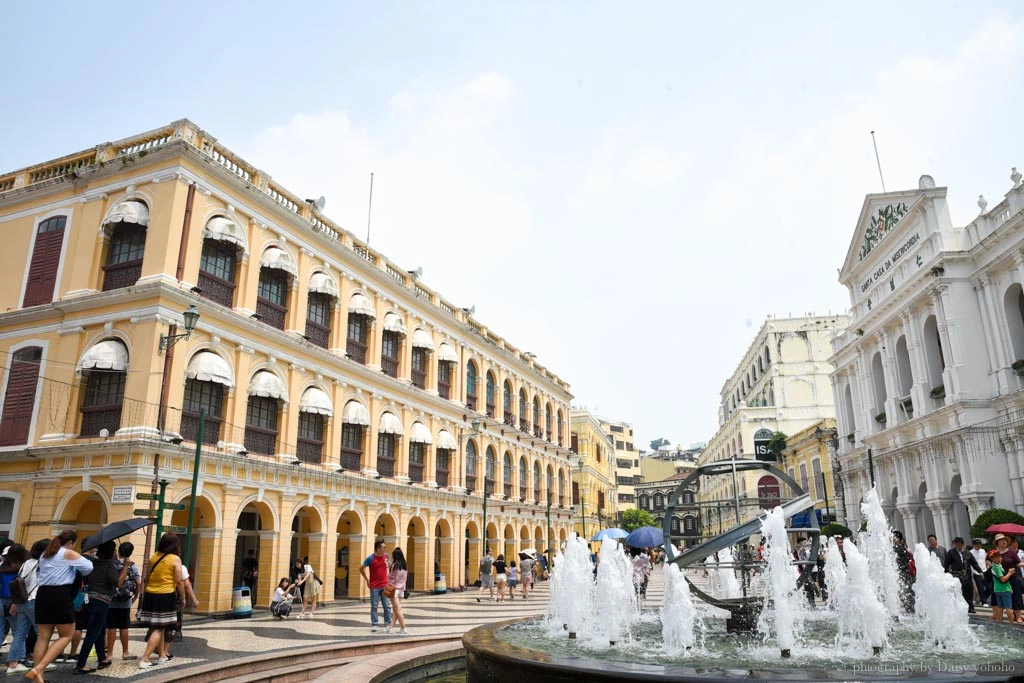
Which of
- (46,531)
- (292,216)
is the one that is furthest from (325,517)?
(292,216)

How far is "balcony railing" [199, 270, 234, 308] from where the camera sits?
18.6 meters

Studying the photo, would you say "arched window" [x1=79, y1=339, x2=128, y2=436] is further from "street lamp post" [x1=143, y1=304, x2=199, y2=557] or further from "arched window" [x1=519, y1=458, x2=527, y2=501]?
"arched window" [x1=519, y1=458, x2=527, y2=501]

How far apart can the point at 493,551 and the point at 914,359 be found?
68.1 ft

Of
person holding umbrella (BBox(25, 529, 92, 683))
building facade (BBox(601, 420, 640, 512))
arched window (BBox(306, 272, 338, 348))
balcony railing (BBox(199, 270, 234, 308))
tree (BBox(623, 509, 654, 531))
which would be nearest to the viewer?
person holding umbrella (BBox(25, 529, 92, 683))

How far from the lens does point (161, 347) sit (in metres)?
16.7

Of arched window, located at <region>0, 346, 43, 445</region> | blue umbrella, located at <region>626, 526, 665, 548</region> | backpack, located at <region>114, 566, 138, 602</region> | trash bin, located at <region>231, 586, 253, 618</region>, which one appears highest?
arched window, located at <region>0, 346, 43, 445</region>

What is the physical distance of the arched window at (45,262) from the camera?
19.0m

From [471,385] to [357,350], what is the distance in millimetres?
10071

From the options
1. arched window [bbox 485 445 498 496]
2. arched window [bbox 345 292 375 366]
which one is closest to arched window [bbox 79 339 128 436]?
arched window [bbox 345 292 375 366]

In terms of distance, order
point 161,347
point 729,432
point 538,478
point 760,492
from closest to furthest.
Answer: point 161,347 → point 538,478 → point 760,492 → point 729,432

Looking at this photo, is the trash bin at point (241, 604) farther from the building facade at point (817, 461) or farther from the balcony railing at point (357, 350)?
the building facade at point (817, 461)

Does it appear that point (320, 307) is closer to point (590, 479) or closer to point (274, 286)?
→ point (274, 286)

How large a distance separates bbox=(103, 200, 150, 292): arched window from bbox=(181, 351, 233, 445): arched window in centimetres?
281

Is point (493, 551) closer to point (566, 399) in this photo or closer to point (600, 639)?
point (566, 399)
